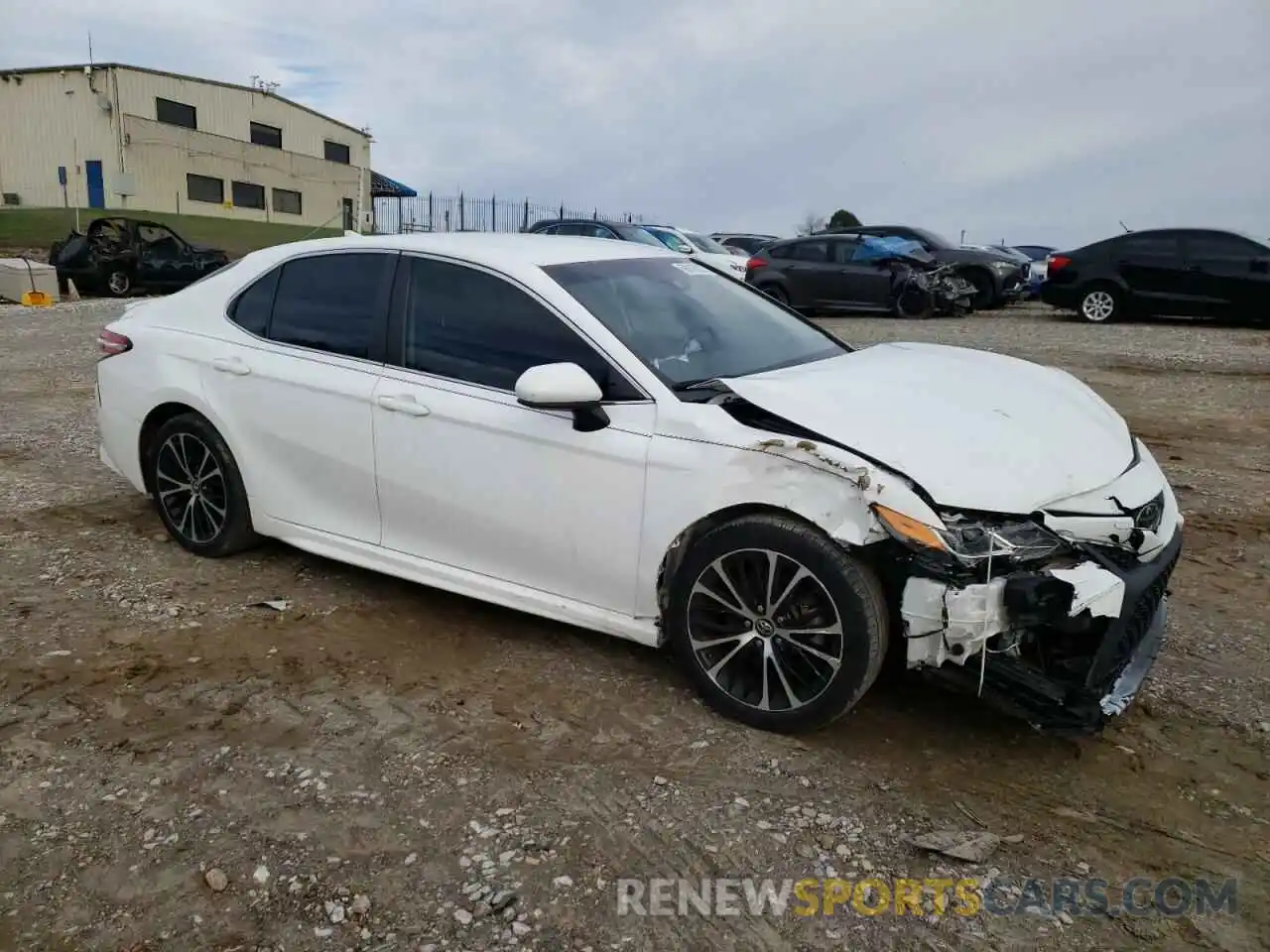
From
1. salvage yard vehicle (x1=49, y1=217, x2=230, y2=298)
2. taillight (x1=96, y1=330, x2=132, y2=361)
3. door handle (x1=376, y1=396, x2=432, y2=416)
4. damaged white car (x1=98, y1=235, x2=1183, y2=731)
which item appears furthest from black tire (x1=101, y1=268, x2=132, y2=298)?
door handle (x1=376, y1=396, x2=432, y2=416)

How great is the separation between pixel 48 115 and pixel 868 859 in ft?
152

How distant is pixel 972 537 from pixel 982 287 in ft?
49.3

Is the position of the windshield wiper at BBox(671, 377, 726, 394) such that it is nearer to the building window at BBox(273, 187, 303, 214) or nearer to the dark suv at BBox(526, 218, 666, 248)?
the dark suv at BBox(526, 218, 666, 248)

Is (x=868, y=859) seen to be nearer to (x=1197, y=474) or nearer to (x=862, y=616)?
(x=862, y=616)

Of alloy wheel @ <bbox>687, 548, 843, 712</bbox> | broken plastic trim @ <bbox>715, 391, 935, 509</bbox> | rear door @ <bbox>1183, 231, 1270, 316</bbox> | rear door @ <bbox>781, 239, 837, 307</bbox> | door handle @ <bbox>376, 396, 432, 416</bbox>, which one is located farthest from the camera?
rear door @ <bbox>781, 239, 837, 307</bbox>

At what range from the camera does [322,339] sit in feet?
14.5

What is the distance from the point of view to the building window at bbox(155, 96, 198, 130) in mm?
41094

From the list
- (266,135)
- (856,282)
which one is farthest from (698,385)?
(266,135)

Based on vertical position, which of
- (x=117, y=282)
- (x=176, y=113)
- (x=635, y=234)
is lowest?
(x=117, y=282)

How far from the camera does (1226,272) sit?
47.0 feet

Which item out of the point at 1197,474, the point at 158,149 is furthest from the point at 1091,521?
the point at 158,149

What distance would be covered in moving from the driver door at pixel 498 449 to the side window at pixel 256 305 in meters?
0.84

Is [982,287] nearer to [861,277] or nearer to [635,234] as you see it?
[861,277]

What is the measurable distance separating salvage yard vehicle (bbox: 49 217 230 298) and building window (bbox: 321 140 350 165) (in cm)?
3079
